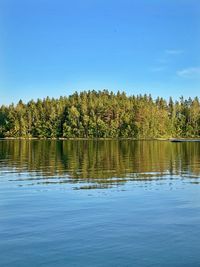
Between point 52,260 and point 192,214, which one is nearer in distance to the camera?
point 52,260

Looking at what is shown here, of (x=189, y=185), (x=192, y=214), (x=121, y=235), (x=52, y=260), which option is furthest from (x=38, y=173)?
(x=52, y=260)

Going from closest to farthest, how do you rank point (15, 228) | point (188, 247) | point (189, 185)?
1. point (188, 247)
2. point (15, 228)
3. point (189, 185)

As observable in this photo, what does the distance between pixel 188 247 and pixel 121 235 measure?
337cm

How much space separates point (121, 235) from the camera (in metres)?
20.5

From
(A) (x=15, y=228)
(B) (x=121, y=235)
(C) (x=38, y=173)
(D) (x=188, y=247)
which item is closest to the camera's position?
(D) (x=188, y=247)

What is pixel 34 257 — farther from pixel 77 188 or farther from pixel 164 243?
pixel 77 188

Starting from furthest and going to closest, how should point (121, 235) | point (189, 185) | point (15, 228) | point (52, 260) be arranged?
point (189, 185), point (15, 228), point (121, 235), point (52, 260)

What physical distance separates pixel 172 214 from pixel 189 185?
1362 cm

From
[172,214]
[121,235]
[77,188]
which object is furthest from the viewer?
[77,188]

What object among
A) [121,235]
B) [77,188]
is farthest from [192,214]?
[77,188]

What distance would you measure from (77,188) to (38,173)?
1269 cm

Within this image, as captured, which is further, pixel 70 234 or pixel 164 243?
pixel 70 234

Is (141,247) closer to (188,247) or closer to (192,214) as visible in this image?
(188,247)

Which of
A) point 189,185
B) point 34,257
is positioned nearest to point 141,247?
point 34,257
